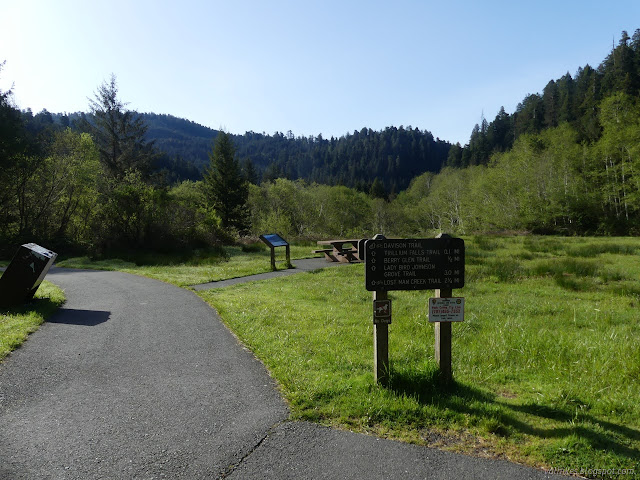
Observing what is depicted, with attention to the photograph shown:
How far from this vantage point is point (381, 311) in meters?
4.06

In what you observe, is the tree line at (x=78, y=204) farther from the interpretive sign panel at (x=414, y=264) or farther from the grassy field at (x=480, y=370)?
the interpretive sign panel at (x=414, y=264)

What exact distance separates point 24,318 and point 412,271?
6890 mm

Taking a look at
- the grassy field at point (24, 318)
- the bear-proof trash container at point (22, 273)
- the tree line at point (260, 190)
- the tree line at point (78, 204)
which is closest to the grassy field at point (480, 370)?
the grassy field at point (24, 318)

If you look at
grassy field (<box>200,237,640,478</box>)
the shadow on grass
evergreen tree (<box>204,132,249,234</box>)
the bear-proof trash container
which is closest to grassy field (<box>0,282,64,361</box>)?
the bear-proof trash container

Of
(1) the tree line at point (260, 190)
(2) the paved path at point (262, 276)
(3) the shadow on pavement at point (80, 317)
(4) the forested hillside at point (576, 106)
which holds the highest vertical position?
(4) the forested hillside at point (576, 106)

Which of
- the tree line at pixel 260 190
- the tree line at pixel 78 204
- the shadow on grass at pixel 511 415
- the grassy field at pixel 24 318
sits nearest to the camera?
the shadow on grass at pixel 511 415

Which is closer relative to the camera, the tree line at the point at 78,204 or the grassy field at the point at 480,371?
the grassy field at the point at 480,371

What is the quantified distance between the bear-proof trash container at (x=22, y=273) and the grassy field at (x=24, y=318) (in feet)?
0.97

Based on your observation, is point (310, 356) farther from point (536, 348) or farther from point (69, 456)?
point (536, 348)

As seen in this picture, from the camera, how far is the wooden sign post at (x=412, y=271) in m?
4.04

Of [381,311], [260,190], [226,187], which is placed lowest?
[381,311]

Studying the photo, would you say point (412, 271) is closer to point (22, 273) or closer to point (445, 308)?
point (445, 308)

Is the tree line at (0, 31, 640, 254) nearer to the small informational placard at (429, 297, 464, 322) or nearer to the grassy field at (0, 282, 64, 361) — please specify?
the grassy field at (0, 282, 64, 361)

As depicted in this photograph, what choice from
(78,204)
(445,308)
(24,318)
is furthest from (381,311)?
(78,204)
